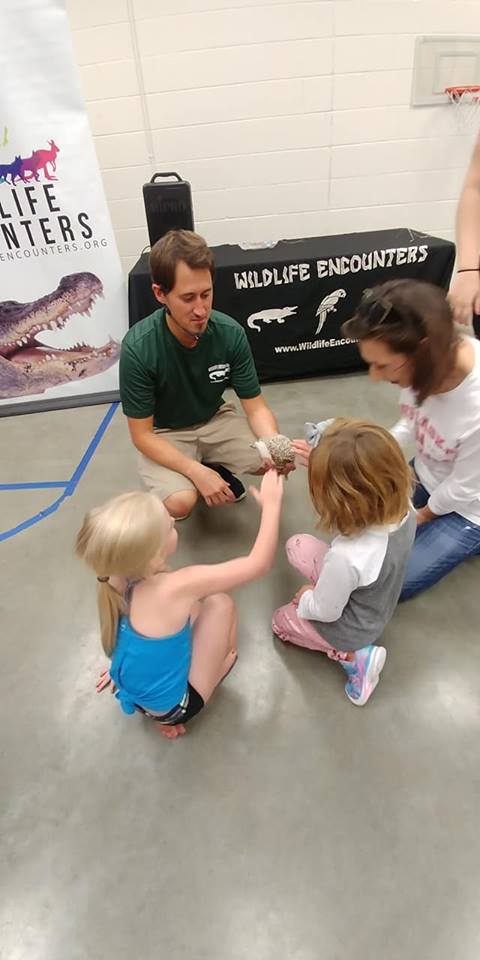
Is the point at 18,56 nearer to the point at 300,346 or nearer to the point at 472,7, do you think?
the point at 300,346

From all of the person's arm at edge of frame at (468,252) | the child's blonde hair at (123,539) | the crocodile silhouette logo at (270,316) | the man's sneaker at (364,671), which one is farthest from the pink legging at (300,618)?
the crocodile silhouette logo at (270,316)

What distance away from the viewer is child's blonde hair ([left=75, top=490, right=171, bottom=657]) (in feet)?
3.05

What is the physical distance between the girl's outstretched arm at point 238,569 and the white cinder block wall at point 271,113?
2.80 m

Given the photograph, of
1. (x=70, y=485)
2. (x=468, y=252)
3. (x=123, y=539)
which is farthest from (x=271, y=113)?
(x=123, y=539)

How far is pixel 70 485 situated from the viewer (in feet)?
7.31

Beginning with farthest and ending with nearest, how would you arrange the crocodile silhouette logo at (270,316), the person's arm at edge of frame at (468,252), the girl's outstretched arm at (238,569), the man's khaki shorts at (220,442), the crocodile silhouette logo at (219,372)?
the crocodile silhouette logo at (270,316) < the man's khaki shorts at (220,442) < the crocodile silhouette logo at (219,372) < the person's arm at edge of frame at (468,252) < the girl's outstretched arm at (238,569)

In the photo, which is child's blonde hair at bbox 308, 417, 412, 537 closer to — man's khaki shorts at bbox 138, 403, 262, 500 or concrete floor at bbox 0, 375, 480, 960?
concrete floor at bbox 0, 375, 480, 960

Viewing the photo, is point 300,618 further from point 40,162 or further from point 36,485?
point 40,162

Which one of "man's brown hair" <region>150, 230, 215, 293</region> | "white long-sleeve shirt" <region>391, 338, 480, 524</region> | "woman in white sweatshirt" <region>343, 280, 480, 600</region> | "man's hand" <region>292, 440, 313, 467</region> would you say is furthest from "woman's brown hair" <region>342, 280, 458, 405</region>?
"man's brown hair" <region>150, 230, 215, 293</region>

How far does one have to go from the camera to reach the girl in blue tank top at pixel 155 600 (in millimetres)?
947

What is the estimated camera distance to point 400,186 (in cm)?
334

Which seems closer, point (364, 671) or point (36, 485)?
point (364, 671)

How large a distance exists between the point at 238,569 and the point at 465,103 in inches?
139

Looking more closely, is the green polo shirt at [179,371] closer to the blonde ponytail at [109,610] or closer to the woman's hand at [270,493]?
the woman's hand at [270,493]
